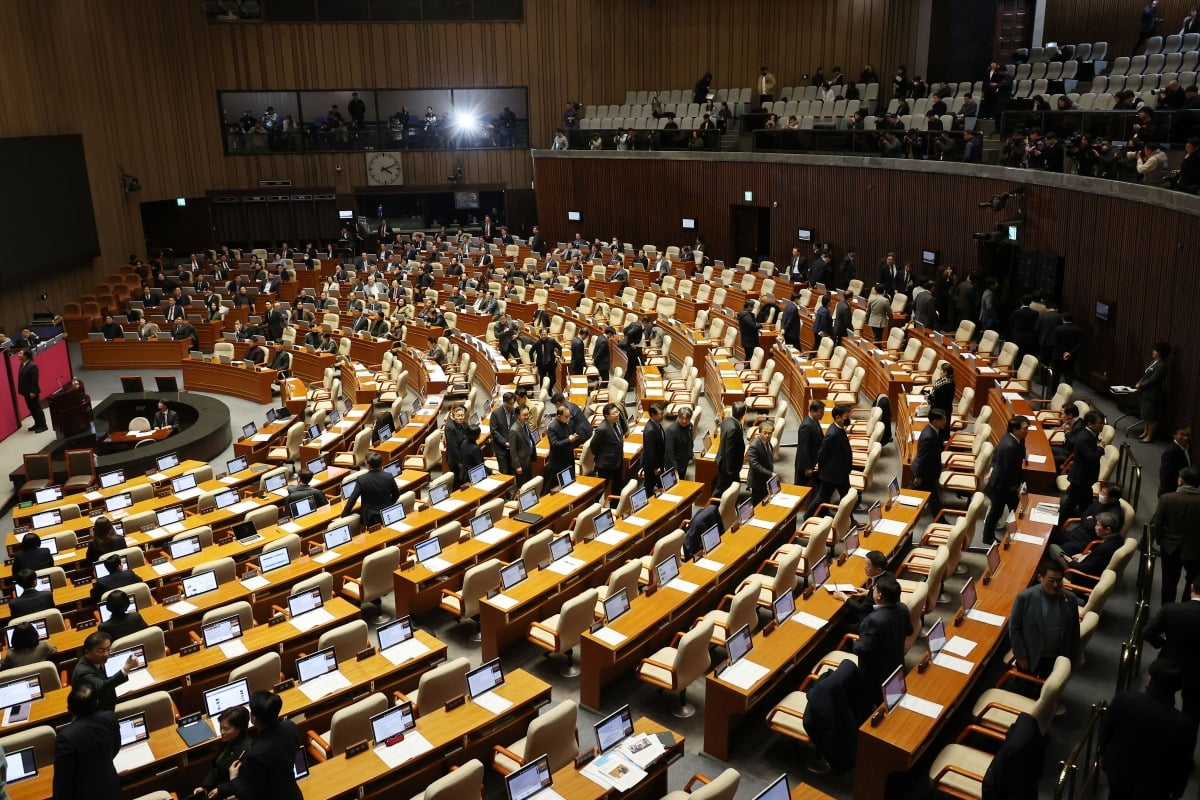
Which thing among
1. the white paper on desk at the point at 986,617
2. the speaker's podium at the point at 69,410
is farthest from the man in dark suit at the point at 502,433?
the speaker's podium at the point at 69,410

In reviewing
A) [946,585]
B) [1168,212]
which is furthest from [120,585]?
[1168,212]

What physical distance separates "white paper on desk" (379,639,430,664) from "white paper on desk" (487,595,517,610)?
79cm

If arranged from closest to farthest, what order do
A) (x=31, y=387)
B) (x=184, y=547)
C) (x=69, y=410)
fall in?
(x=184, y=547) → (x=69, y=410) → (x=31, y=387)

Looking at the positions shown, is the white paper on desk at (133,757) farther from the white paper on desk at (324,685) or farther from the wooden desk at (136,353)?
the wooden desk at (136,353)

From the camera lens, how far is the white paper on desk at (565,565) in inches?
329

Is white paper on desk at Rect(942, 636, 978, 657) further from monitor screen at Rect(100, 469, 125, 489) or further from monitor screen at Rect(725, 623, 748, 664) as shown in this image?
monitor screen at Rect(100, 469, 125, 489)

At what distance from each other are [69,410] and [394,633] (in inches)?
427

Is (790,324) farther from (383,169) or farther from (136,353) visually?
(383,169)

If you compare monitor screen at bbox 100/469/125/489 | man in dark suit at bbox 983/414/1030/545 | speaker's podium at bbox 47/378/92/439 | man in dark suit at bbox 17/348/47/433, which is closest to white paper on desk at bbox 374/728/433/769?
man in dark suit at bbox 983/414/1030/545

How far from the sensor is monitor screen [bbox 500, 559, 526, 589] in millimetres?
8141

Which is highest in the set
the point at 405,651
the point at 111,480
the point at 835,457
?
the point at 835,457

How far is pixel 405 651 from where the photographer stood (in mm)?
7141

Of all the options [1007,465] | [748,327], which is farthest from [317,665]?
[748,327]

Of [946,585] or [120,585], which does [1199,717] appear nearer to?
[946,585]
